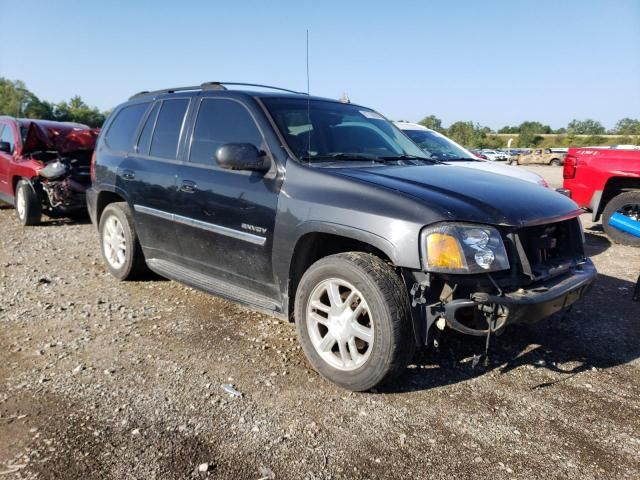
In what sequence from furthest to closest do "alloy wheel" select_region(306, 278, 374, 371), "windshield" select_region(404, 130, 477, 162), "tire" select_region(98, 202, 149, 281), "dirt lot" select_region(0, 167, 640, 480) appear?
"windshield" select_region(404, 130, 477, 162)
"tire" select_region(98, 202, 149, 281)
"alloy wheel" select_region(306, 278, 374, 371)
"dirt lot" select_region(0, 167, 640, 480)

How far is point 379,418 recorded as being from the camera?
9.11 feet

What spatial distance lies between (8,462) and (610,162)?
7939 millimetres

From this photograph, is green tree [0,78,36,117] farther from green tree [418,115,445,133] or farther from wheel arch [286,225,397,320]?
wheel arch [286,225,397,320]

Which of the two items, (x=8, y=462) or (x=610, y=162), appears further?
(x=610, y=162)

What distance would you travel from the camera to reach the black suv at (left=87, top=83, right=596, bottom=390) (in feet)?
8.94

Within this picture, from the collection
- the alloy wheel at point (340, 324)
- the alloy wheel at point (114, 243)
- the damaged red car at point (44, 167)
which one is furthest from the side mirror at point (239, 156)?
the damaged red car at point (44, 167)

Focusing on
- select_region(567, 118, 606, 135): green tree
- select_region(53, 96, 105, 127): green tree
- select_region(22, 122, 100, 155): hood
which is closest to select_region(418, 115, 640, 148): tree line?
select_region(567, 118, 606, 135): green tree

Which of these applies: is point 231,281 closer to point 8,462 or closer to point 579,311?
point 8,462

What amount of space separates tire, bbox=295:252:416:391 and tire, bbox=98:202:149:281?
→ 232 centimetres

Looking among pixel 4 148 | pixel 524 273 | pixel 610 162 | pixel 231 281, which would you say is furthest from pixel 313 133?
pixel 4 148

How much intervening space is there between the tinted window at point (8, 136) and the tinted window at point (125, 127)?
14.7 feet

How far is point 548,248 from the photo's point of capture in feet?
10.4

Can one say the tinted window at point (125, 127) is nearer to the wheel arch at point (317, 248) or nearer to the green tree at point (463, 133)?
the wheel arch at point (317, 248)

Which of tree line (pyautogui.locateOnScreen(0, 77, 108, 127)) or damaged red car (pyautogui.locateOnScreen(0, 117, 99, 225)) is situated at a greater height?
tree line (pyautogui.locateOnScreen(0, 77, 108, 127))
